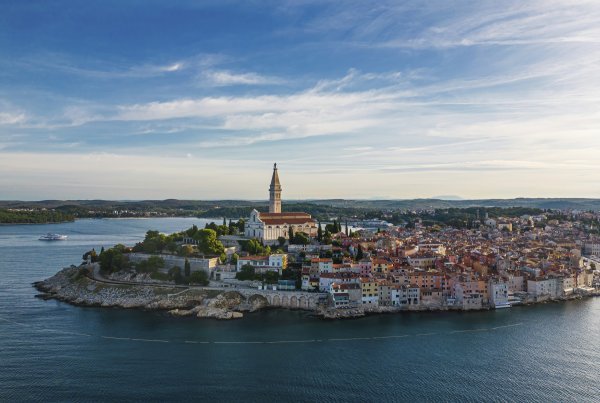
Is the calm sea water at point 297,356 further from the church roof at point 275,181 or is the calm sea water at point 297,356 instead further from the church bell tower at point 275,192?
the church roof at point 275,181

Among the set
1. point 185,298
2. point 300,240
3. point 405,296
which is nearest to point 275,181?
point 300,240

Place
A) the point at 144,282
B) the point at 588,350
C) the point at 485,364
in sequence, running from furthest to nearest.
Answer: the point at 144,282 < the point at 588,350 < the point at 485,364

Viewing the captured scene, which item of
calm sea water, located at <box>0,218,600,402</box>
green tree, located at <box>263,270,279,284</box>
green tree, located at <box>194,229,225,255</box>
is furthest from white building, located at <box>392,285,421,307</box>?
green tree, located at <box>194,229,225,255</box>

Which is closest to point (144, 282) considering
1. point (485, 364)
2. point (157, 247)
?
point (157, 247)

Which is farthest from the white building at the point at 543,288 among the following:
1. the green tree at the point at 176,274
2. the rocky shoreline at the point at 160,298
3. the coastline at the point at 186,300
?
the green tree at the point at 176,274

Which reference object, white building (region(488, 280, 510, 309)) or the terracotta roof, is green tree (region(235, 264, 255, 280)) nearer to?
the terracotta roof

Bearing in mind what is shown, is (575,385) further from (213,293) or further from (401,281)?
(213,293)
